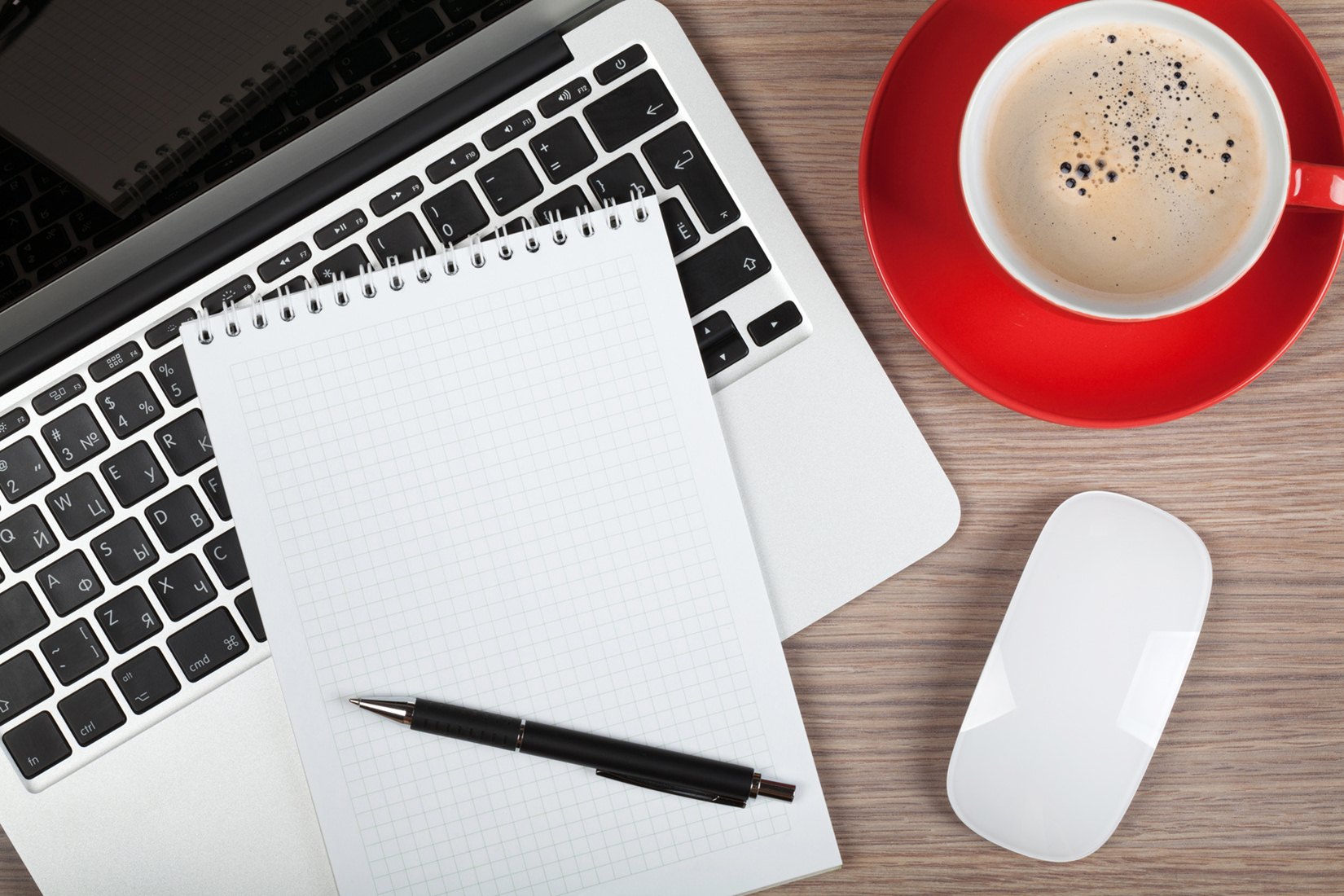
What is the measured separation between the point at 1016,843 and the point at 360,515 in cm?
43

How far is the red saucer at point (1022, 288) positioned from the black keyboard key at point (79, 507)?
483mm

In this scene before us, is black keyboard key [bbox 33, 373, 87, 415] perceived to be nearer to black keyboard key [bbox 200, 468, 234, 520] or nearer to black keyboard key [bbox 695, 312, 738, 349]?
black keyboard key [bbox 200, 468, 234, 520]

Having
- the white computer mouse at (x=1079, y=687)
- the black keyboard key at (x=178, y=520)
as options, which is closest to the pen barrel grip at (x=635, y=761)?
the white computer mouse at (x=1079, y=687)

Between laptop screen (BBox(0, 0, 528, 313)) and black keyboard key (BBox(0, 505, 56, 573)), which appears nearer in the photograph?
laptop screen (BBox(0, 0, 528, 313))

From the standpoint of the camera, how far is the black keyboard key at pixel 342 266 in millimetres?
574

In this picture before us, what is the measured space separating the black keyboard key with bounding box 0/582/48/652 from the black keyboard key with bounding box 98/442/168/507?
8 cm

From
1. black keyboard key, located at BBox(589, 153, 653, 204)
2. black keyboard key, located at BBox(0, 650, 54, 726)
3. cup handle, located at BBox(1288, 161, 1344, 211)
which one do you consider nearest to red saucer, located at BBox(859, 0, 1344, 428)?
cup handle, located at BBox(1288, 161, 1344, 211)

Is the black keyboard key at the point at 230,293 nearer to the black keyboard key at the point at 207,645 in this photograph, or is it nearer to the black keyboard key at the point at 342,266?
the black keyboard key at the point at 342,266

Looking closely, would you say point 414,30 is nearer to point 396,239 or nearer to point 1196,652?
point 396,239

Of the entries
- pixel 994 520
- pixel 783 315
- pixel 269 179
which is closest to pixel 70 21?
pixel 269 179

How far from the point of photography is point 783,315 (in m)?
0.57

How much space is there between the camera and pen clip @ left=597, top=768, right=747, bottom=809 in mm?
538

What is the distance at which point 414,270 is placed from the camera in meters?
0.56

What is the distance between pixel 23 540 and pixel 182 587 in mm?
101
